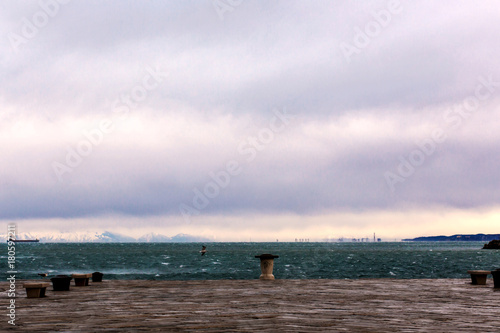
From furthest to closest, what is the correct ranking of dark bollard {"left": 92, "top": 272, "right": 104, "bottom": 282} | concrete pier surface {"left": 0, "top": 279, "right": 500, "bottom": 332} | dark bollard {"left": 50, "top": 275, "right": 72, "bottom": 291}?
Answer: dark bollard {"left": 92, "top": 272, "right": 104, "bottom": 282}
dark bollard {"left": 50, "top": 275, "right": 72, "bottom": 291}
concrete pier surface {"left": 0, "top": 279, "right": 500, "bottom": 332}

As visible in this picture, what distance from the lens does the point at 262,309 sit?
14.6 metres

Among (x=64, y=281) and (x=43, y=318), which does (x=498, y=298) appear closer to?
(x=43, y=318)

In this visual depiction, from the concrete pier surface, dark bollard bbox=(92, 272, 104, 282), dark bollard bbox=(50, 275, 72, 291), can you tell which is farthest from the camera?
dark bollard bbox=(92, 272, 104, 282)

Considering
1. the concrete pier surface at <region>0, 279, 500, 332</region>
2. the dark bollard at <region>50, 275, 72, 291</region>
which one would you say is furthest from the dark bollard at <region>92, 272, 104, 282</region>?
the dark bollard at <region>50, 275, 72, 291</region>

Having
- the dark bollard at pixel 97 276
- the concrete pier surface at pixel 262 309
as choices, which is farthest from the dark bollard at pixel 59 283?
the dark bollard at pixel 97 276

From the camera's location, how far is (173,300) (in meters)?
17.0

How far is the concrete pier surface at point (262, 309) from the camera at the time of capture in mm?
11688

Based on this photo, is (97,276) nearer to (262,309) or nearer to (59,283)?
(59,283)

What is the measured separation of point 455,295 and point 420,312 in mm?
5499

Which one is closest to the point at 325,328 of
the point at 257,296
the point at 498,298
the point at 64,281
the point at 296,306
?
the point at 296,306

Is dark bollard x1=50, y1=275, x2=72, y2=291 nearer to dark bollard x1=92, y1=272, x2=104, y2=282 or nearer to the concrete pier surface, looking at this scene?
the concrete pier surface

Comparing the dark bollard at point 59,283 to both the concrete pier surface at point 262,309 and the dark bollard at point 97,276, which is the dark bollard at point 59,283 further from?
the dark bollard at point 97,276

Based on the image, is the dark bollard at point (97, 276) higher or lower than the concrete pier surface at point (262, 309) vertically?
higher

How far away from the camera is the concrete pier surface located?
38.3 ft
